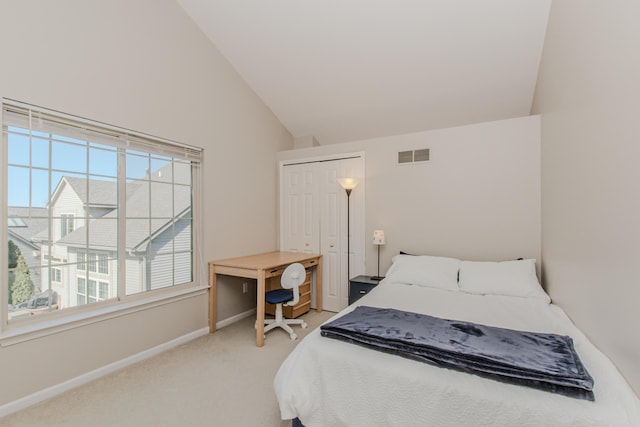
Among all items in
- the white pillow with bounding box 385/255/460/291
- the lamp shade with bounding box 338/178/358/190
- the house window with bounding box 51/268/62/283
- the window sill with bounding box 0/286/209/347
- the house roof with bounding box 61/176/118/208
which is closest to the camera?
the window sill with bounding box 0/286/209/347

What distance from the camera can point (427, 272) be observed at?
116 inches

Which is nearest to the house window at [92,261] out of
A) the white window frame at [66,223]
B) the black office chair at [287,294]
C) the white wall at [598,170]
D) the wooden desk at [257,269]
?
the white window frame at [66,223]

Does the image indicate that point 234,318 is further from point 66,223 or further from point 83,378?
point 66,223

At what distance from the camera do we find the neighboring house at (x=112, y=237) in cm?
231

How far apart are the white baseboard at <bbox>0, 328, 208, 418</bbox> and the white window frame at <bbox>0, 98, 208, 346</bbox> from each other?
395 mm

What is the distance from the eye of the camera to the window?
6.89ft

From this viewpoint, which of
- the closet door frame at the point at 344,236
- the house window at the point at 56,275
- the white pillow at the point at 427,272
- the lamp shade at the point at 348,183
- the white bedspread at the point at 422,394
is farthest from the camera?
the closet door frame at the point at 344,236

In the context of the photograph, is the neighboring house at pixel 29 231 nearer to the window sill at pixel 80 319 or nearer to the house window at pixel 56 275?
the house window at pixel 56 275

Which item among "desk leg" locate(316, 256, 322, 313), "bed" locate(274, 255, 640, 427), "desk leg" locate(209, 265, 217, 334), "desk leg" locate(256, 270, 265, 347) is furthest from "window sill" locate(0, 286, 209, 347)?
"bed" locate(274, 255, 640, 427)

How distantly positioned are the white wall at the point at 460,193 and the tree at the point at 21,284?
3.15m

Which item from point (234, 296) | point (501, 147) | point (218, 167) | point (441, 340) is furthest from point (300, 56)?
point (441, 340)

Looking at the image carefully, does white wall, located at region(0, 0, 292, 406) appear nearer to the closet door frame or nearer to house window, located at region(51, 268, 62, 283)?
house window, located at region(51, 268, 62, 283)

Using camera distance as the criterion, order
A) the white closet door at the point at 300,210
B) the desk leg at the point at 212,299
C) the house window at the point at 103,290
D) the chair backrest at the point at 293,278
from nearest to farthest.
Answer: the house window at the point at 103,290 < the chair backrest at the point at 293,278 < the desk leg at the point at 212,299 < the white closet door at the point at 300,210

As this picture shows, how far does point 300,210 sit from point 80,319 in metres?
2.64
